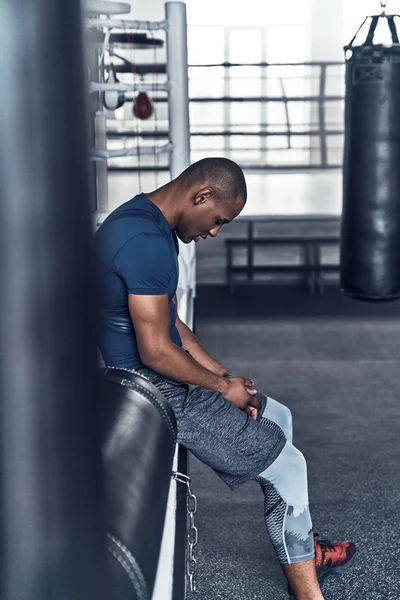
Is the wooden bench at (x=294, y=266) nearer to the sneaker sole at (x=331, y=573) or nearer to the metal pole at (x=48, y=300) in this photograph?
the sneaker sole at (x=331, y=573)

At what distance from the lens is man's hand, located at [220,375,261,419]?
5.75 feet

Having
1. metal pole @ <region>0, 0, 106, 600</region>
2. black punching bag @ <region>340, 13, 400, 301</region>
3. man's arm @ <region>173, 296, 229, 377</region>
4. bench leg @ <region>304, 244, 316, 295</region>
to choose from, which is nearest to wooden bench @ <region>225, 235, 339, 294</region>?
bench leg @ <region>304, 244, 316, 295</region>

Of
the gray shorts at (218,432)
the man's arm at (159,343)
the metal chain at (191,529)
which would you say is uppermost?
the man's arm at (159,343)

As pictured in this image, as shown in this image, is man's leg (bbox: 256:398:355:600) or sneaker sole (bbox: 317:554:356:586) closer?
man's leg (bbox: 256:398:355:600)

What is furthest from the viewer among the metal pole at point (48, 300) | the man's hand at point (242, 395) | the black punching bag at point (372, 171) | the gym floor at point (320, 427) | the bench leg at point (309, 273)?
the bench leg at point (309, 273)

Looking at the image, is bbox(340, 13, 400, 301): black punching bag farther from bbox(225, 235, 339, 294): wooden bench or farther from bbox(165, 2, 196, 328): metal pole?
bbox(225, 235, 339, 294): wooden bench

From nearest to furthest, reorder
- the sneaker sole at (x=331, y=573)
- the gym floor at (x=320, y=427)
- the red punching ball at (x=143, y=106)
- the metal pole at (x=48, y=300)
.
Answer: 1. the metal pole at (x=48, y=300)
2. the sneaker sole at (x=331, y=573)
3. the gym floor at (x=320, y=427)
4. the red punching ball at (x=143, y=106)

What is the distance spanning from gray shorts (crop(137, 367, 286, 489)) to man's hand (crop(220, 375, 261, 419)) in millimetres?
60

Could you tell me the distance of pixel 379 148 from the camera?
387cm

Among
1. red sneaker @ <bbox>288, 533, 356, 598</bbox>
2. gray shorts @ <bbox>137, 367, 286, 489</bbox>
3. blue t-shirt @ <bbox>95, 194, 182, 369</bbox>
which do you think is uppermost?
blue t-shirt @ <bbox>95, 194, 182, 369</bbox>

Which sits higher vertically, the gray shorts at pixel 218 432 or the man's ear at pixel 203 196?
the man's ear at pixel 203 196

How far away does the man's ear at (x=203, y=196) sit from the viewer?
1.63 metres

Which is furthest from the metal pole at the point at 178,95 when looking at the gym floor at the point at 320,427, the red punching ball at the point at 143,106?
the red punching ball at the point at 143,106

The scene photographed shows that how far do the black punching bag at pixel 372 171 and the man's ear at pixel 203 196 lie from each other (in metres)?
2.42
